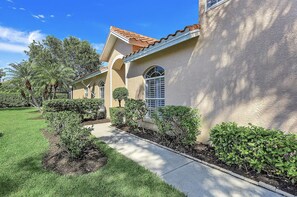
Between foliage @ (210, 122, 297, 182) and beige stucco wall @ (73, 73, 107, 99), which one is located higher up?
beige stucco wall @ (73, 73, 107, 99)

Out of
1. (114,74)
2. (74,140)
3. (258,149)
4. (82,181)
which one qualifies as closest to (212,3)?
(258,149)

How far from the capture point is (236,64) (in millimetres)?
5070

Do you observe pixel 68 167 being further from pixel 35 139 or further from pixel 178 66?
pixel 178 66

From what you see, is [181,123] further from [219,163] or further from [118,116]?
[118,116]

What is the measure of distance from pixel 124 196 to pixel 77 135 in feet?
7.74

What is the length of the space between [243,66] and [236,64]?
225 mm

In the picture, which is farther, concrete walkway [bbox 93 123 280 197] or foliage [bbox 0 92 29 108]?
foliage [bbox 0 92 29 108]

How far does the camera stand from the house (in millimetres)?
4090

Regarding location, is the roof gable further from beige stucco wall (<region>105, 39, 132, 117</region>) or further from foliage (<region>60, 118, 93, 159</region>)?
foliage (<region>60, 118, 93, 159</region>)

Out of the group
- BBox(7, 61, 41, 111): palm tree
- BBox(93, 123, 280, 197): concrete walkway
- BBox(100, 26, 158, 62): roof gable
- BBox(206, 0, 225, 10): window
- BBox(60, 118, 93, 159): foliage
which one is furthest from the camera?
BBox(7, 61, 41, 111): palm tree

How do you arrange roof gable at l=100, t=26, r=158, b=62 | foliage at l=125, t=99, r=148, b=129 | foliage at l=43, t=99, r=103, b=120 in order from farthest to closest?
foliage at l=43, t=99, r=103, b=120 → roof gable at l=100, t=26, r=158, b=62 → foliage at l=125, t=99, r=148, b=129

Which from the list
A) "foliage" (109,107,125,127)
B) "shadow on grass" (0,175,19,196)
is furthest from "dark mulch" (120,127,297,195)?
"shadow on grass" (0,175,19,196)

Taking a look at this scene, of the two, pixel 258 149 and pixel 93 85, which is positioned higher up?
pixel 93 85

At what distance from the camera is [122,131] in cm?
873
